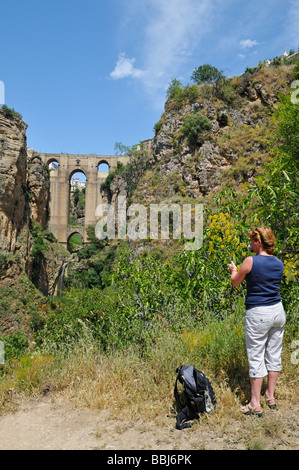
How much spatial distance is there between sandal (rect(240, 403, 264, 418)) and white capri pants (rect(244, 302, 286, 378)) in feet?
0.74

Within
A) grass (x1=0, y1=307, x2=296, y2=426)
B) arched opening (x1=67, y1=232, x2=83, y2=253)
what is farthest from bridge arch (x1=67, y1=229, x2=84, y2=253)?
grass (x1=0, y1=307, x2=296, y2=426)

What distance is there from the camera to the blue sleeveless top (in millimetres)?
2492

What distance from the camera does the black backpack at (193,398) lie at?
2467 mm

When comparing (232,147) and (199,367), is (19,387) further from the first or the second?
(232,147)

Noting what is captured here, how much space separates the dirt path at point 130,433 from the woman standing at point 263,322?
20cm

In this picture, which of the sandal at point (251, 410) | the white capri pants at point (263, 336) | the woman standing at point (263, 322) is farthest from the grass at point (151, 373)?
the white capri pants at point (263, 336)

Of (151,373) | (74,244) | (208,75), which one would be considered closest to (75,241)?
(74,244)

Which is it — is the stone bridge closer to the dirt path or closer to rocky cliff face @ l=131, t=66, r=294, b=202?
rocky cliff face @ l=131, t=66, r=294, b=202

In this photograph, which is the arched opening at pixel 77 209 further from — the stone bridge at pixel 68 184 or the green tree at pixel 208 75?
the green tree at pixel 208 75

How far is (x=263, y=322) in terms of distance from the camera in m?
2.44

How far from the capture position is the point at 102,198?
155ft
